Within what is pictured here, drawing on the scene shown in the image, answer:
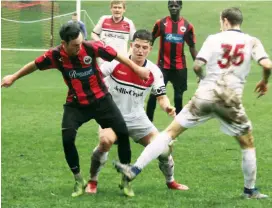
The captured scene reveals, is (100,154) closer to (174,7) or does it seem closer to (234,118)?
(234,118)

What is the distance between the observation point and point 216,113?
7.82 m

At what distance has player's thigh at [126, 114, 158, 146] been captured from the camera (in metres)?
8.33

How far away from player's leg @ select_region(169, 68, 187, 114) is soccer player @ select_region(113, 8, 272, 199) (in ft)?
18.0

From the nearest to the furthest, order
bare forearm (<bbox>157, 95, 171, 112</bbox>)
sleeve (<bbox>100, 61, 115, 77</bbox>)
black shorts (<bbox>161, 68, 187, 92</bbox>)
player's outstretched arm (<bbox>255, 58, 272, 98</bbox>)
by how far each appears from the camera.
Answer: player's outstretched arm (<bbox>255, 58, 272, 98</bbox>) → bare forearm (<bbox>157, 95, 171, 112</bbox>) → sleeve (<bbox>100, 61, 115, 77</bbox>) → black shorts (<bbox>161, 68, 187, 92</bbox>)

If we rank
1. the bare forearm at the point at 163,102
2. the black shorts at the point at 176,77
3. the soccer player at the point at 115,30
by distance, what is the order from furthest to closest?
the soccer player at the point at 115,30, the black shorts at the point at 176,77, the bare forearm at the point at 163,102

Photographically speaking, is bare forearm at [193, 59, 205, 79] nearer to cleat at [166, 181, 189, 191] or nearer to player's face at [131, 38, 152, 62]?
player's face at [131, 38, 152, 62]

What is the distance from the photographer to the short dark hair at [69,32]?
759cm

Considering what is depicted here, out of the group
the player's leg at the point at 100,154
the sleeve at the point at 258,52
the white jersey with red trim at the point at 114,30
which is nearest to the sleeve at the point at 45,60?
the player's leg at the point at 100,154

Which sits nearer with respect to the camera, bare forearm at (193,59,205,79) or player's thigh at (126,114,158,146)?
bare forearm at (193,59,205,79)

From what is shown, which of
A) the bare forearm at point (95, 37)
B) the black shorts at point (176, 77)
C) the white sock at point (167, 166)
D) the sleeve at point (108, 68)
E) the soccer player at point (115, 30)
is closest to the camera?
the sleeve at point (108, 68)

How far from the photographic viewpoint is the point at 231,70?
771 cm

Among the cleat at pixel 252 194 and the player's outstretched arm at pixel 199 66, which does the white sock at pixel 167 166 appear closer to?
the cleat at pixel 252 194

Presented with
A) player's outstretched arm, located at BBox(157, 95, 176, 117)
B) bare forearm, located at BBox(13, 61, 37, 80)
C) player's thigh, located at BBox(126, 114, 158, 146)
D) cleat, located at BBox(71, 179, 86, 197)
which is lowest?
cleat, located at BBox(71, 179, 86, 197)

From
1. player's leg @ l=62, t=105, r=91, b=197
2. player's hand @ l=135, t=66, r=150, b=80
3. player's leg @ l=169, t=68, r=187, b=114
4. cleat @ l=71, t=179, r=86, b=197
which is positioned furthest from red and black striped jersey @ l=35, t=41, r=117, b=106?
player's leg @ l=169, t=68, r=187, b=114
